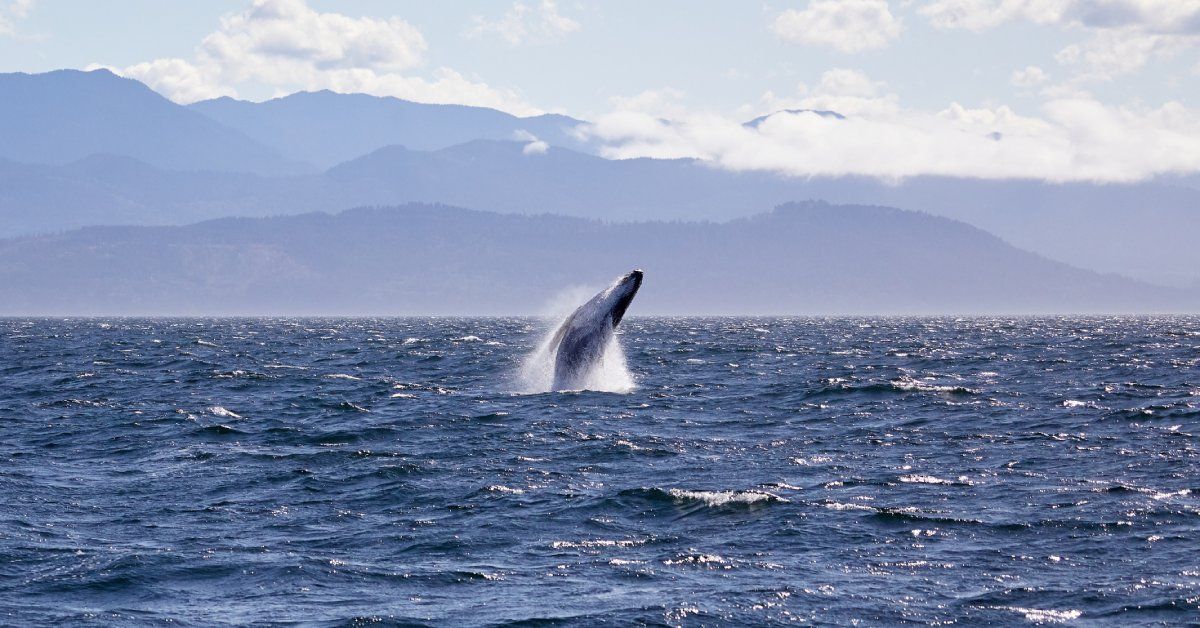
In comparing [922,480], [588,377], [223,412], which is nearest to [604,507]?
[922,480]

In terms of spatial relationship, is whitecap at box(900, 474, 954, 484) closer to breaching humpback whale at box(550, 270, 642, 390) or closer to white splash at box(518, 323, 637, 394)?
breaching humpback whale at box(550, 270, 642, 390)

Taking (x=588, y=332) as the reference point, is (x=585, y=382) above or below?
below

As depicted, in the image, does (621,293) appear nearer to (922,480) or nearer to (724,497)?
(922,480)

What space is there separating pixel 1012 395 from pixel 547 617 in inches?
1096

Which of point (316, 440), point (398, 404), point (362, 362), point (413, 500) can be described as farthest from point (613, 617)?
point (362, 362)

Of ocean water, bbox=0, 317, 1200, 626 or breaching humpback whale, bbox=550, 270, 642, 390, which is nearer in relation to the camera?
ocean water, bbox=0, 317, 1200, 626

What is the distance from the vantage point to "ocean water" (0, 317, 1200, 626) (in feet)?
49.8

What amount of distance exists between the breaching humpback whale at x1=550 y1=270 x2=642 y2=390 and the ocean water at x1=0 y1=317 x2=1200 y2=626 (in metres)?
0.81

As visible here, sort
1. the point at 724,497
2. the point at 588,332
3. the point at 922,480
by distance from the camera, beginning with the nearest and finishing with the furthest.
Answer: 1. the point at 724,497
2. the point at 922,480
3. the point at 588,332

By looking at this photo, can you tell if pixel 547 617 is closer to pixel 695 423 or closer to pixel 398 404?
pixel 695 423

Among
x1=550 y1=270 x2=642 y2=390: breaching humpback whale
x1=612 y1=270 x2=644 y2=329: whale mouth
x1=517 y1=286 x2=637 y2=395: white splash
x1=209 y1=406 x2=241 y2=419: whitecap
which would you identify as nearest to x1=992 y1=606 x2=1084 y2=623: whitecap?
x1=550 y1=270 x2=642 y2=390: breaching humpback whale

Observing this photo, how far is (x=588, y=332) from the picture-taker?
33.3m

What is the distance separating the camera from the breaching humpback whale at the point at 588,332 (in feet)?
102

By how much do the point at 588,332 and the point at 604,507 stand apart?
1297 cm
